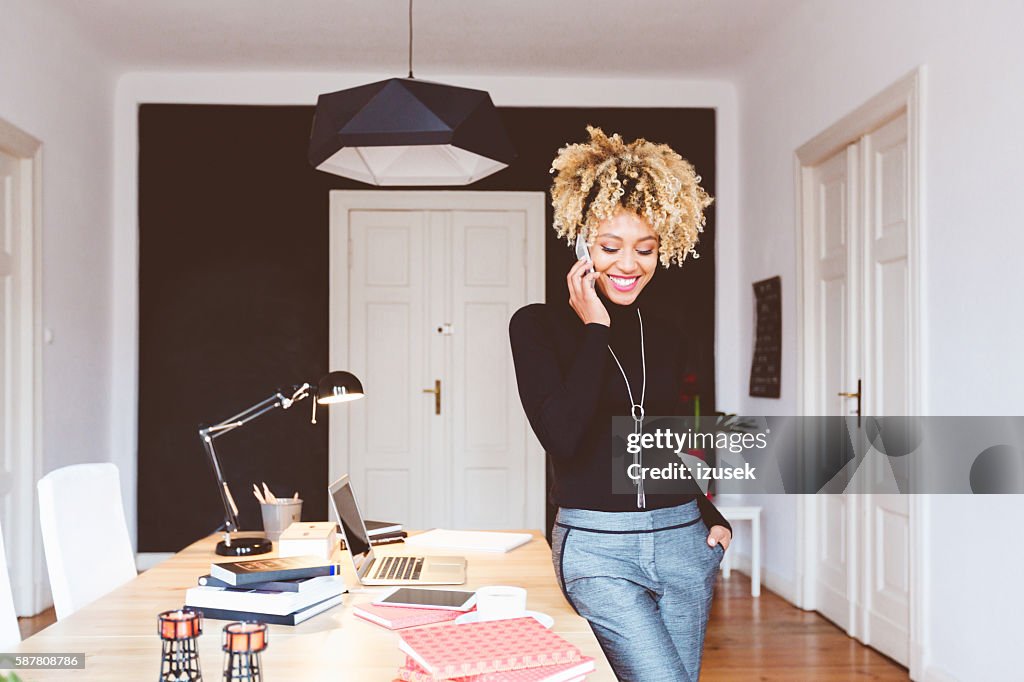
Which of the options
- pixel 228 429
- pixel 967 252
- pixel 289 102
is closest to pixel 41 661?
pixel 228 429

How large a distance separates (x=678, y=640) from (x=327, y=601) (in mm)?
723

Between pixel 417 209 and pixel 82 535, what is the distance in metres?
4.06

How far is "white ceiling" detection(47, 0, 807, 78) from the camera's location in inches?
195

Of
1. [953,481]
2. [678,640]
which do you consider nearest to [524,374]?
[678,640]

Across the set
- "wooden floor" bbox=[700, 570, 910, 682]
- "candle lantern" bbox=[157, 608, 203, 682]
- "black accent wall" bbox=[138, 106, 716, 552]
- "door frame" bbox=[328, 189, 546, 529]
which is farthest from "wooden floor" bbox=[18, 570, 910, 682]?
"candle lantern" bbox=[157, 608, 203, 682]

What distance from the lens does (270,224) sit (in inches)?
241

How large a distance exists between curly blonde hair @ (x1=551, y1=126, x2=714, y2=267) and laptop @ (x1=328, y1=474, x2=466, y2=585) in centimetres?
85

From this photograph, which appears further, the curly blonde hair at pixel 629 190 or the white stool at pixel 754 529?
the white stool at pixel 754 529

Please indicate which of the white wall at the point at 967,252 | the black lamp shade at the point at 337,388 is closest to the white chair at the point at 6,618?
the black lamp shade at the point at 337,388

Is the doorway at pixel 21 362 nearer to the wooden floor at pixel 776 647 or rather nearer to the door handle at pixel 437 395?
the wooden floor at pixel 776 647

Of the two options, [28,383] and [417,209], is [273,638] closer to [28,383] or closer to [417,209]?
[28,383]

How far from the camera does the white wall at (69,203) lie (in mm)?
4738

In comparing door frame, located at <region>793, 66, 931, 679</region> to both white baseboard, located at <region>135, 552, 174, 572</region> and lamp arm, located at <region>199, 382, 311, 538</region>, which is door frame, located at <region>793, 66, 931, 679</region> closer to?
lamp arm, located at <region>199, 382, 311, 538</region>

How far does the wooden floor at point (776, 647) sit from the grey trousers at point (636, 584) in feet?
6.54
